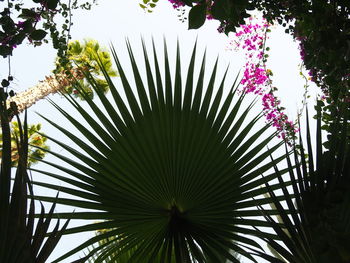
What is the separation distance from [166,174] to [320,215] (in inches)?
31.5

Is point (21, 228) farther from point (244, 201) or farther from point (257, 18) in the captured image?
point (257, 18)

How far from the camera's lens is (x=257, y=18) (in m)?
5.09

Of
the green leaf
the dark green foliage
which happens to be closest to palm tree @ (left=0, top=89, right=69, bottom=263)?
the green leaf

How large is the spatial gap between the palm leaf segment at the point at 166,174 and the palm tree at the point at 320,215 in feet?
1.65

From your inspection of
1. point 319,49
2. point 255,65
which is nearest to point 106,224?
point 319,49

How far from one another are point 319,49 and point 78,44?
356 inches

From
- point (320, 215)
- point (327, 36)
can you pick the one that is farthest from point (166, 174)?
point (327, 36)

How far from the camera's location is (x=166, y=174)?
1.73 metres

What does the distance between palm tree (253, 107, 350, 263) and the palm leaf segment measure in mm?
504

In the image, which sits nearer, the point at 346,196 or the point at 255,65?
the point at 346,196

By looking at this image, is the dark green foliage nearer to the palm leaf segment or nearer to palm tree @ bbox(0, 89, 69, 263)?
the palm leaf segment

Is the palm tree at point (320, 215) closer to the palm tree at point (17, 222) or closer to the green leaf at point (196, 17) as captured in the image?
the green leaf at point (196, 17)

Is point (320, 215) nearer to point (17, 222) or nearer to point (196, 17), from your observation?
point (196, 17)

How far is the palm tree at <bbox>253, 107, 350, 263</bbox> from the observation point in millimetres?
924
